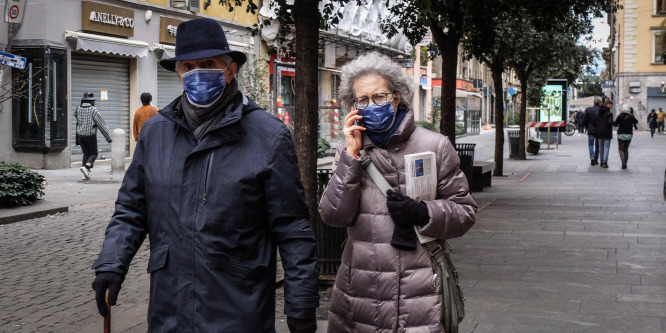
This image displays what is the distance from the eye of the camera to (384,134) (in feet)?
11.9

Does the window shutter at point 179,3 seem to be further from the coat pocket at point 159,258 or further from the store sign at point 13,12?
the coat pocket at point 159,258

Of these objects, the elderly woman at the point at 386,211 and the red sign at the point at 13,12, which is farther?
the red sign at the point at 13,12

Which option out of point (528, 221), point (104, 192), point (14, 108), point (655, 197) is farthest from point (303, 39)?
point (14, 108)

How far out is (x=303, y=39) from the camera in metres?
6.97

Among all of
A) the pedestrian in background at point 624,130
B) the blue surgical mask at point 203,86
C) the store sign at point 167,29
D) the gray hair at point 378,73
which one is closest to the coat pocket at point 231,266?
the blue surgical mask at point 203,86

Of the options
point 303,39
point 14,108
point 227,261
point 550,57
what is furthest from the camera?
point 550,57

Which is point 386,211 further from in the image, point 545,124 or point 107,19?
point 545,124

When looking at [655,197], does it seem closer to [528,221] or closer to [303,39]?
[528,221]

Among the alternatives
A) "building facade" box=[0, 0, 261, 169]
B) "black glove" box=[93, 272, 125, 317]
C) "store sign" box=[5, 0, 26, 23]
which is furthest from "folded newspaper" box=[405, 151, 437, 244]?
"building facade" box=[0, 0, 261, 169]

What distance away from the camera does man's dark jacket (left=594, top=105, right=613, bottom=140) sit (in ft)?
69.5

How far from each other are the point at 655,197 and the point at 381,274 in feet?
39.9

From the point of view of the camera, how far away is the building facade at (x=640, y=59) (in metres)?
61.0

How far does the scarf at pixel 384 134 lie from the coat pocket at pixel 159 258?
1069 millimetres

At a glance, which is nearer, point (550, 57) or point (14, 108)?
point (14, 108)
